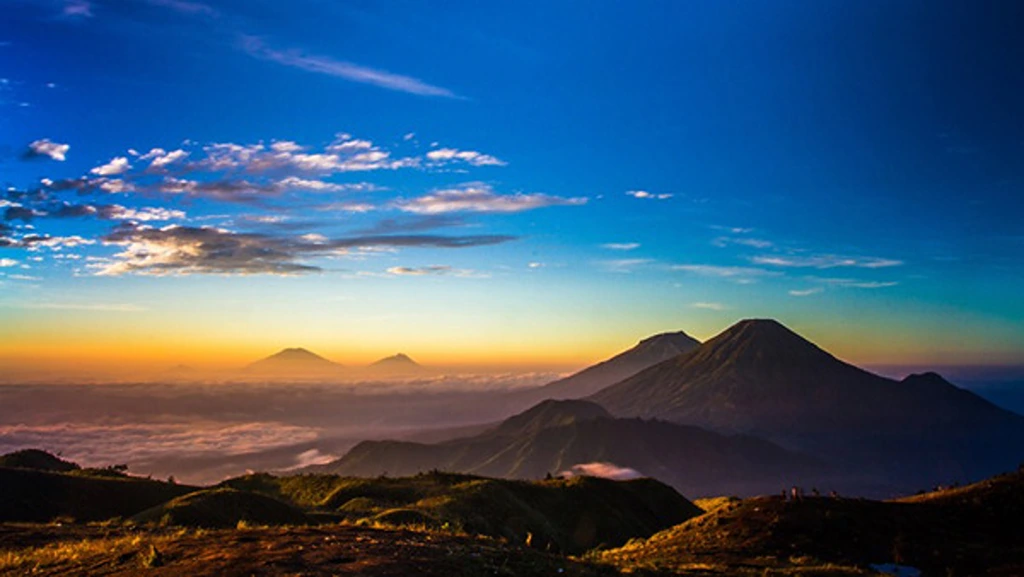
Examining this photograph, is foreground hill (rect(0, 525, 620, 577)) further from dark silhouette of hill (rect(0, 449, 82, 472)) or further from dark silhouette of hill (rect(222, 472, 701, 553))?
dark silhouette of hill (rect(0, 449, 82, 472))

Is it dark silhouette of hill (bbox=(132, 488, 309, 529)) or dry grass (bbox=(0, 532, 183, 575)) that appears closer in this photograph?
dry grass (bbox=(0, 532, 183, 575))

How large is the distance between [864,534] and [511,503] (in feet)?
92.1

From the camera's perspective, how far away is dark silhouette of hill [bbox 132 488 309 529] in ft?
102

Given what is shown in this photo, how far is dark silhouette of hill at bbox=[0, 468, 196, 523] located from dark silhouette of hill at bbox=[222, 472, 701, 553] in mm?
10700

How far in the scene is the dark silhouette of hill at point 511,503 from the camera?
4525 cm

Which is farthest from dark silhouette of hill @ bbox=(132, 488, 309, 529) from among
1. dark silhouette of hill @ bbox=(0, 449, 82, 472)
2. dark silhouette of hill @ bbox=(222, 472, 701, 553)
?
dark silhouette of hill @ bbox=(0, 449, 82, 472)

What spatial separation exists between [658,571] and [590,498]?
140 feet

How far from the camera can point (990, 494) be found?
33.2 m

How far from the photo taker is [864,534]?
28.2 meters

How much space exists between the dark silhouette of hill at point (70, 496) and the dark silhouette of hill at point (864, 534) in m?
30.1

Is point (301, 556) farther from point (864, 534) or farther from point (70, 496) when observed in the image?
point (70, 496)

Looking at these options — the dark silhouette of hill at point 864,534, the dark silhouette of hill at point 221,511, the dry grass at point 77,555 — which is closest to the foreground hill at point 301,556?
the dry grass at point 77,555

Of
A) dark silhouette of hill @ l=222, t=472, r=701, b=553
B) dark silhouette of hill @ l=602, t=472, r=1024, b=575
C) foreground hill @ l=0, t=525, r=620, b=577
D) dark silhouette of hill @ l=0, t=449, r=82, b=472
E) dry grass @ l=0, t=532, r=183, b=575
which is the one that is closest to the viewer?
foreground hill @ l=0, t=525, r=620, b=577

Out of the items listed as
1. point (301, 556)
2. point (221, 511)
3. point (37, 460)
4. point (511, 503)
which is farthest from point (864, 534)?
point (37, 460)
